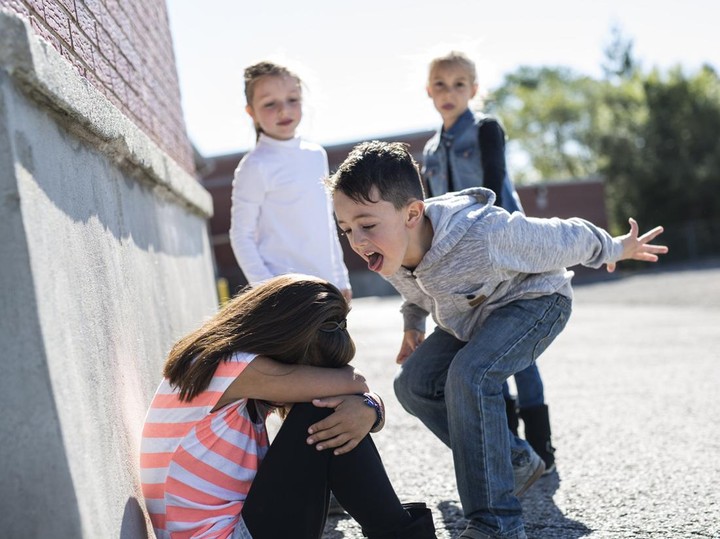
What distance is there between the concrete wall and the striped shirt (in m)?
0.08

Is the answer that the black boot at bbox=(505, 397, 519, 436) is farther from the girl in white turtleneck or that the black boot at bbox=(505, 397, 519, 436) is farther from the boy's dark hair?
the boy's dark hair

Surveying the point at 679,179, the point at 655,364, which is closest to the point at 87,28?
the point at 655,364

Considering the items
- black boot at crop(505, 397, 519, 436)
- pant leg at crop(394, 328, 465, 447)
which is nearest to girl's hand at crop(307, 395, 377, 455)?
pant leg at crop(394, 328, 465, 447)

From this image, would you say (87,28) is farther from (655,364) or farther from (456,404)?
(655,364)

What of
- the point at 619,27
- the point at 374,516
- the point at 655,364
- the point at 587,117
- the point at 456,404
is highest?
the point at 619,27

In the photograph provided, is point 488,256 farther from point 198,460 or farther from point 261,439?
point 198,460

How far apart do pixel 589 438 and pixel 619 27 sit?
64267mm

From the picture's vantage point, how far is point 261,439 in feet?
8.75

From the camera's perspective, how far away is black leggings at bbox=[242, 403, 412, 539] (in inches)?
94.7

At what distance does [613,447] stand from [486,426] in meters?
1.80

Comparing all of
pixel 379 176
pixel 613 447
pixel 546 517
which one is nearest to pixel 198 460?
pixel 379 176

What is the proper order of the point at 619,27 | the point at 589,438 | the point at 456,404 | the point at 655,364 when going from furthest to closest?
the point at 619,27
the point at 655,364
the point at 589,438
the point at 456,404

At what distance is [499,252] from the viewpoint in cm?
305

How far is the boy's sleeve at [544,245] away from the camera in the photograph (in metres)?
3.06
